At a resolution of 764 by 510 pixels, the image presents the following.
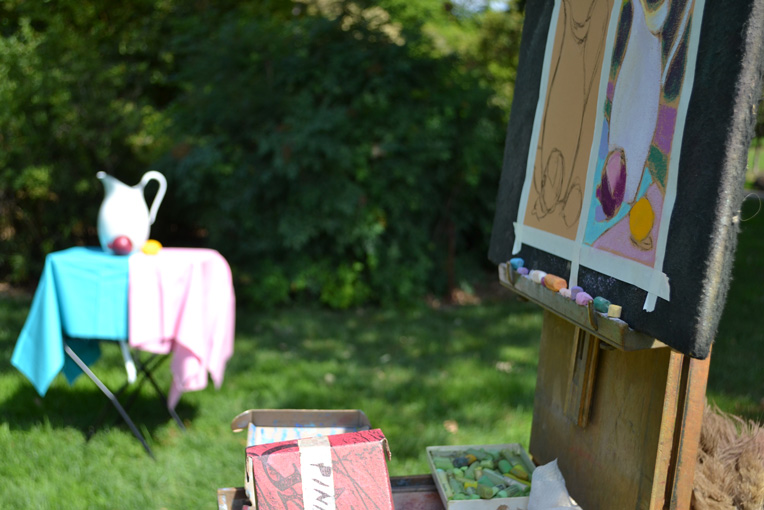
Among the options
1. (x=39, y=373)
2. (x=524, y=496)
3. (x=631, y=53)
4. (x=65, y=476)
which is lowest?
(x=65, y=476)

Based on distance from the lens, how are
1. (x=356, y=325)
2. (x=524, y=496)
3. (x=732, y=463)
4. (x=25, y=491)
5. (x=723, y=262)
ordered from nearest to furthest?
1. (x=723, y=262)
2. (x=732, y=463)
3. (x=524, y=496)
4. (x=25, y=491)
5. (x=356, y=325)

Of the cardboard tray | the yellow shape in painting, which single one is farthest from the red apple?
the yellow shape in painting

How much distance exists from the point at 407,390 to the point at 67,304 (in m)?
1.84

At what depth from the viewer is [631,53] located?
4.00ft

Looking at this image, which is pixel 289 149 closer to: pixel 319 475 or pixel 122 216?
pixel 122 216

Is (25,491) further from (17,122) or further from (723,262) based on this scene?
(17,122)

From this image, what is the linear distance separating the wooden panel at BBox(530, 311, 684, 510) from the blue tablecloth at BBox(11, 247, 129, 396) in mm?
1808

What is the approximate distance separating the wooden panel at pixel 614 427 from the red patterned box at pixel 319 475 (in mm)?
529

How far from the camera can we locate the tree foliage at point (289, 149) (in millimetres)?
4965

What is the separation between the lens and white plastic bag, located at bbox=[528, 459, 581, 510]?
1425 mm

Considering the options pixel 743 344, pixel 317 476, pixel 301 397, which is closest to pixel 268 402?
pixel 301 397

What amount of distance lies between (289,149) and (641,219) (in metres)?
3.95

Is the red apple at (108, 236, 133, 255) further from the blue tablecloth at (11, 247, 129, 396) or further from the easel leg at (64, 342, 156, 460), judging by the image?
the easel leg at (64, 342, 156, 460)

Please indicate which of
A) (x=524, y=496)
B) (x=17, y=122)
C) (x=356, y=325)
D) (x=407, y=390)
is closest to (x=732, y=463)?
(x=524, y=496)
